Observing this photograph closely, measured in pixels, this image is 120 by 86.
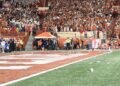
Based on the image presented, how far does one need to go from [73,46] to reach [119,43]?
12.8 ft

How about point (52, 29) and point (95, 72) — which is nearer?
point (95, 72)

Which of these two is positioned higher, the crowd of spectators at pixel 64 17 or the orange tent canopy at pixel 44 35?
the crowd of spectators at pixel 64 17

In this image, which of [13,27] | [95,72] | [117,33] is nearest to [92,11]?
[117,33]

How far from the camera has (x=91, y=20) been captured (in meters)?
41.1

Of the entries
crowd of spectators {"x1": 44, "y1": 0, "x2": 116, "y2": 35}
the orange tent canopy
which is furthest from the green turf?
crowd of spectators {"x1": 44, "y1": 0, "x2": 116, "y2": 35}

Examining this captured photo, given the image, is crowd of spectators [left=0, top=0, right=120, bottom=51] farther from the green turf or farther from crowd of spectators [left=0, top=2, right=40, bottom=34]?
the green turf

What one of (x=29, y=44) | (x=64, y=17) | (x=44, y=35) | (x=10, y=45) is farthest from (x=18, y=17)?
(x=10, y=45)

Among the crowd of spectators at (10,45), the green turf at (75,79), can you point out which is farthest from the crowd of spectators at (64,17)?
the green turf at (75,79)

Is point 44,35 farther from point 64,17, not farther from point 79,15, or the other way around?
point 79,15

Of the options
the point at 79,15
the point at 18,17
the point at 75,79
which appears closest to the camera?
the point at 75,79

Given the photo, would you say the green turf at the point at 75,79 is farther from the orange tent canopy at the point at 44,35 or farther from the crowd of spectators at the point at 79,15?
the crowd of spectators at the point at 79,15

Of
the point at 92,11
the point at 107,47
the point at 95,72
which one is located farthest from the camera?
the point at 92,11

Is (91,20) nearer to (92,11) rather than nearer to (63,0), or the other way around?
(92,11)

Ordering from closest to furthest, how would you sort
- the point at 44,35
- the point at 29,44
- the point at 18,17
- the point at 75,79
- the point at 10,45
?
the point at 75,79 < the point at 10,45 < the point at 44,35 < the point at 29,44 < the point at 18,17
